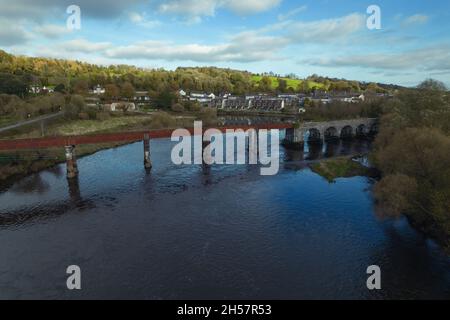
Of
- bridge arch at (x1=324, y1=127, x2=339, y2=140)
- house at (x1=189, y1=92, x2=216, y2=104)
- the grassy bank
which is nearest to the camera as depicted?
the grassy bank

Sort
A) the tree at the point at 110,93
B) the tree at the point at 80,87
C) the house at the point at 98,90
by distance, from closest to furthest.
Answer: the tree at the point at 80,87 < the tree at the point at 110,93 < the house at the point at 98,90

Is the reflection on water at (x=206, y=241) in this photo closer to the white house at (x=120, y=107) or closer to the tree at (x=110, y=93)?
the white house at (x=120, y=107)

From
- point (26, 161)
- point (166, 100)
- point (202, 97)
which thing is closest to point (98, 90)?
point (166, 100)

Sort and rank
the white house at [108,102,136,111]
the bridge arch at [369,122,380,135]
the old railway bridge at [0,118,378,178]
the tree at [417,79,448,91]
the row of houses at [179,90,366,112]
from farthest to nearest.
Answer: the row of houses at [179,90,366,112] → the white house at [108,102,136,111] → the bridge arch at [369,122,380,135] → the tree at [417,79,448,91] → the old railway bridge at [0,118,378,178]

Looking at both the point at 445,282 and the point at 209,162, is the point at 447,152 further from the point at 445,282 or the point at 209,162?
the point at 209,162

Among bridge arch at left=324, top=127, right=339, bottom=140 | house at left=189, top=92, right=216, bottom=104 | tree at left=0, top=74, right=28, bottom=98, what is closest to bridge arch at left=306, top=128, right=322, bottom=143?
bridge arch at left=324, top=127, right=339, bottom=140

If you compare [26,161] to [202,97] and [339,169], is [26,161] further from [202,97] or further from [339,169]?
[202,97]

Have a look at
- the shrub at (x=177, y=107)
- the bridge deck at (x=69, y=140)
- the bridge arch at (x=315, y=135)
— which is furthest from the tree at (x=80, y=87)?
the bridge arch at (x=315, y=135)

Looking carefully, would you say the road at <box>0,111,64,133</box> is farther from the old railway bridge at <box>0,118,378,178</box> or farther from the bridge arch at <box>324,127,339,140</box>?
the bridge arch at <box>324,127,339,140</box>
